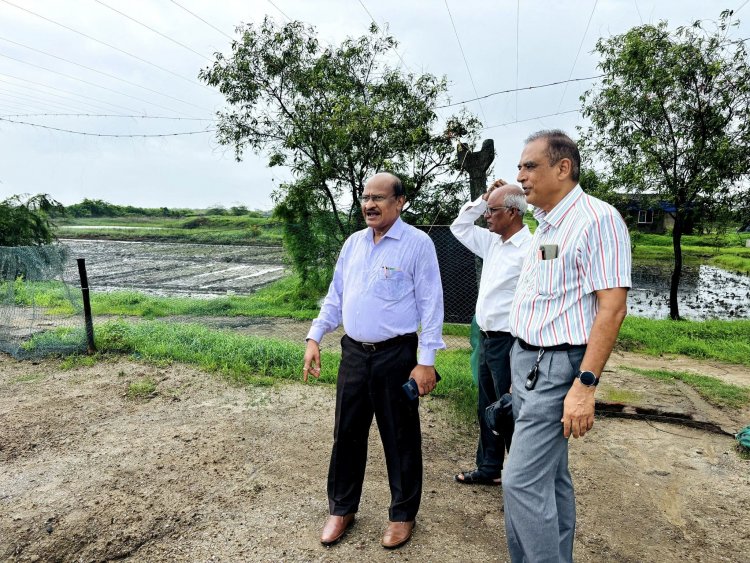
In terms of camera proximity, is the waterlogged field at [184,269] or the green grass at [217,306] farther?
the waterlogged field at [184,269]

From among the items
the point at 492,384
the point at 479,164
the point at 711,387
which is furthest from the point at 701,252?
the point at 492,384

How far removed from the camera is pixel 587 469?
347cm

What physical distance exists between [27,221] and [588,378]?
14522 mm

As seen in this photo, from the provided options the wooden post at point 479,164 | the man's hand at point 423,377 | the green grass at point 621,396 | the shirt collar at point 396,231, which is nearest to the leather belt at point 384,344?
the man's hand at point 423,377

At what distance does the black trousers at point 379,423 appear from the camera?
2.55 metres

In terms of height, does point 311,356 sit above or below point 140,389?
above

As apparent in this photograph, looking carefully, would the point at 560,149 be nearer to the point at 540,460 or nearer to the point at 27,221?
the point at 540,460

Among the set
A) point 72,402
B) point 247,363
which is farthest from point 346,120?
point 72,402

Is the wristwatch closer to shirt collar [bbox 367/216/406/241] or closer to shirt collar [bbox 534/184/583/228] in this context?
shirt collar [bbox 534/184/583/228]

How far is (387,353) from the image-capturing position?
2.54 m

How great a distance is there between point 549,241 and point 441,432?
2.54m

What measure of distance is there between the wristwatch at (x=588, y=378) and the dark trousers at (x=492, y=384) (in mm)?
1112

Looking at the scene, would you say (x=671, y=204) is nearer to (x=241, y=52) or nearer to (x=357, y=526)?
(x=241, y=52)

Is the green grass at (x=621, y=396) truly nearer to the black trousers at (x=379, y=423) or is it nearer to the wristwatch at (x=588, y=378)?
the black trousers at (x=379, y=423)
